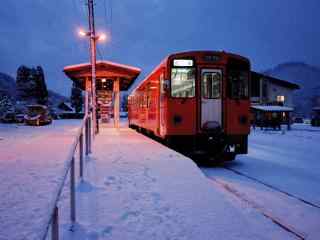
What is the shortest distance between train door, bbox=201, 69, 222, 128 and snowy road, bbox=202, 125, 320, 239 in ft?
5.04

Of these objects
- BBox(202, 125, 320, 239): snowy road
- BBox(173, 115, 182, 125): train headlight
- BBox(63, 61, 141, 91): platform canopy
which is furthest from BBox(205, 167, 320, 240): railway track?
BBox(63, 61, 141, 91): platform canopy

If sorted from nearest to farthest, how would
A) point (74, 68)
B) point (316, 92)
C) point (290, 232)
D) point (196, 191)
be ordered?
point (290, 232) < point (196, 191) < point (74, 68) < point (316, 92)

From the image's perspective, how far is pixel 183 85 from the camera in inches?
424

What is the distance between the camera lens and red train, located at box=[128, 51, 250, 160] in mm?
10617

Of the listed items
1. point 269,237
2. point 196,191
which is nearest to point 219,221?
point 269,237

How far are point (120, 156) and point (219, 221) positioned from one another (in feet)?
16.3

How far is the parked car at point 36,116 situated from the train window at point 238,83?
91.4 feet

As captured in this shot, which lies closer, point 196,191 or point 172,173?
point 196,191

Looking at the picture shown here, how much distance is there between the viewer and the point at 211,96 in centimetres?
1082

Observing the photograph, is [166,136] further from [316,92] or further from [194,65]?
[316,92]

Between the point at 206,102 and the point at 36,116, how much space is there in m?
27.9

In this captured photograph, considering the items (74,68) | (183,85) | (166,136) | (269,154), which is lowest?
(269,154)

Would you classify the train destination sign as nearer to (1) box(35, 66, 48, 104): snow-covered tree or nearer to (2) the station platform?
(2) the station platform

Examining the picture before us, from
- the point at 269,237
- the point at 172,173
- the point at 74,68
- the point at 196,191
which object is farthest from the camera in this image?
the point at 74,68
